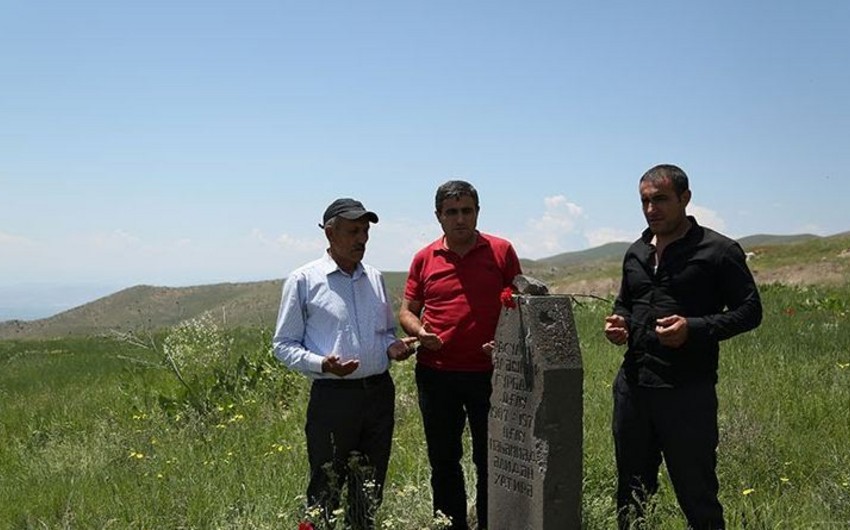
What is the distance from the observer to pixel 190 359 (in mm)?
8828

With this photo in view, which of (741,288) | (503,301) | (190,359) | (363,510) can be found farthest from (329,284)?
(190,359)

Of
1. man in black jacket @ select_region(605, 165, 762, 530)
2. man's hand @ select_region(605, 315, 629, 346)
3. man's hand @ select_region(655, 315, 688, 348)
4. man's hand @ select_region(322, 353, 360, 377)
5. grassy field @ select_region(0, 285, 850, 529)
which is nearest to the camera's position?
man's hand @ select_region(655, 315, 688, 348)

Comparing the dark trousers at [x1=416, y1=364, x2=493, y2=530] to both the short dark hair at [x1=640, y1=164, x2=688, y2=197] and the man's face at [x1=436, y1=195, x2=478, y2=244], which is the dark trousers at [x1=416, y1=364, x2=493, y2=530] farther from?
the short dark hair at [x1=640, y1=164, x2=688, y2=197]

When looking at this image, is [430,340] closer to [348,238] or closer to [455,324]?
[455,324]

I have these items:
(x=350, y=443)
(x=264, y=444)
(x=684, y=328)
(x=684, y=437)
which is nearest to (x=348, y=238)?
(x=350, y=443)

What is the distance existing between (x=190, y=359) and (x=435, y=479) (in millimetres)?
5240

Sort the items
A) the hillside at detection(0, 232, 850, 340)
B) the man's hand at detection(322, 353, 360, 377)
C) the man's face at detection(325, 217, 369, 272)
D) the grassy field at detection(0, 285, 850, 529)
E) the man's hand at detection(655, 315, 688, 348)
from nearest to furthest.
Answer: the man's hand at detection(655, 315, 688, 348), the man's hand at detection(322, 353, 360, 377), the man's face at detection(325, 217, 369, 272), the grassy field at detection(0, 285, 850, 529), the hillside at detection(0, 232, 850, 340)

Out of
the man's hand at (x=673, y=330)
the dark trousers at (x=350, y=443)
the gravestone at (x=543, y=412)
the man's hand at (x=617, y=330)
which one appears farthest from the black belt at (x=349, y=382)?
the man's hand at (x=673, y=330)

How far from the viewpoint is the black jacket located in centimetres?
364

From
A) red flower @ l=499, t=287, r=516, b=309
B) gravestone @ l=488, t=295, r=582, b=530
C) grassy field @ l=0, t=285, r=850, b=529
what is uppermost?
red flower @ l=499, t=287, r=516, b=309

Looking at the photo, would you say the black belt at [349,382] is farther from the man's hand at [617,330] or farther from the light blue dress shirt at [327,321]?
the man's hand at [617,330]

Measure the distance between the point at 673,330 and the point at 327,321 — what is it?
1.97 m

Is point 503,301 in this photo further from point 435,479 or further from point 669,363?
point 435,479

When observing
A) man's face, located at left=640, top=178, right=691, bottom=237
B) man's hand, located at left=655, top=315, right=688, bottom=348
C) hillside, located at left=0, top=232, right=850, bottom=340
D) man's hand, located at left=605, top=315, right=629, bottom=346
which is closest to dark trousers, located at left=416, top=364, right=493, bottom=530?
man's hand, located at left=605, top=315, right=629, bottom=346
